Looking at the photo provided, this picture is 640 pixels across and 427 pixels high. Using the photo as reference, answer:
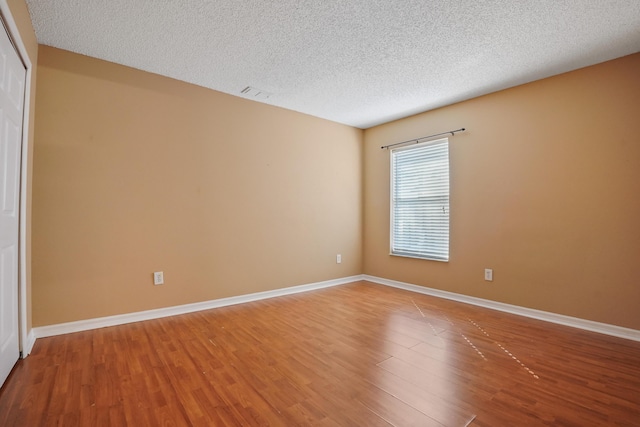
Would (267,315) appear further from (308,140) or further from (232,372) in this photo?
(308,140)

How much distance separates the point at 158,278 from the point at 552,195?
4.13 m

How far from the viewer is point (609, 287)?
106 inches

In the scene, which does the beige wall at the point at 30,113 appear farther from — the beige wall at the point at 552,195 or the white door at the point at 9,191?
the beige wall at the point at 552,195

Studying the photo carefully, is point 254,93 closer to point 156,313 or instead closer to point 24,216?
point 24,216

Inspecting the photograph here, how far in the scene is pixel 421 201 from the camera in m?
4.19

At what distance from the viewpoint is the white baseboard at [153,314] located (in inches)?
101

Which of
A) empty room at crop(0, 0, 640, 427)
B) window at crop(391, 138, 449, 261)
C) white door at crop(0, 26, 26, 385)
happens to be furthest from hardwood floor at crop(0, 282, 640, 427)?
window at crop(391, 138, 449, 261)

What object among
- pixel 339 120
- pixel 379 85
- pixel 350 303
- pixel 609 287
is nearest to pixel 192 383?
pixel 350 303

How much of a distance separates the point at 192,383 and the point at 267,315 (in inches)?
52.4

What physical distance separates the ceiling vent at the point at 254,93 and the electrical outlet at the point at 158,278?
222cm

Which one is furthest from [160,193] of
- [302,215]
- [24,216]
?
[302,215]

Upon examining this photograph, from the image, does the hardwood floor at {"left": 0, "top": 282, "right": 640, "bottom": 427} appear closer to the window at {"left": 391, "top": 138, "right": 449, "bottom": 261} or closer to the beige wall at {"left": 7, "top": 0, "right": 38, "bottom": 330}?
the beige wall at {"left": 7, "top": 0, "right": 38, "bottom": 330}

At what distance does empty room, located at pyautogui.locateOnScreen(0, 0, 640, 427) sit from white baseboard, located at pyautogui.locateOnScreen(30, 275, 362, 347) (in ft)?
0.07

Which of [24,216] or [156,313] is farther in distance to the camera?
[156,313]
